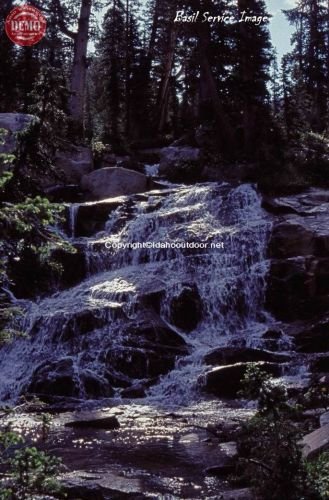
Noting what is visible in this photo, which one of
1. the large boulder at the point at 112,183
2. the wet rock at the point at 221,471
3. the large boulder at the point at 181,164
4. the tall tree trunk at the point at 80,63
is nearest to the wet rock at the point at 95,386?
the wet rock at the point at 221,471

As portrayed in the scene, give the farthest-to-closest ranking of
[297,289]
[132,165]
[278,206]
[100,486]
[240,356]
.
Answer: [132,165], [278,206], [297,289], [240,356], [100,486]

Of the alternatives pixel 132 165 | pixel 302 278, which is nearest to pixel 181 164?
pixel 132 165

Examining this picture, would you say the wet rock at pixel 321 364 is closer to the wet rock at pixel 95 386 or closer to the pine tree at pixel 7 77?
the wet rock at pixel 95 386

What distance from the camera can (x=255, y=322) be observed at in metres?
17.5

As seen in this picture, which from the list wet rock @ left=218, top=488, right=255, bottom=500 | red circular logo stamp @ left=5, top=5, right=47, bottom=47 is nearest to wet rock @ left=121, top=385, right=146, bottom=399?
wet rock @ left=218, top=488, right=255, bottom=500

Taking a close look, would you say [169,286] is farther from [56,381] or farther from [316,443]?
[316,443]

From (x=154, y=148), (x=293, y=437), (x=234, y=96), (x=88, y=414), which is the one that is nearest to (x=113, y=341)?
(x=88, y=414)

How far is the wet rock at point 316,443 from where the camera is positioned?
7050 mm

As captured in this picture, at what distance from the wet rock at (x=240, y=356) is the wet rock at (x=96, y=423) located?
12.9ft

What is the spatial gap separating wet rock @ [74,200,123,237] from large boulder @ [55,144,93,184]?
3.80 m

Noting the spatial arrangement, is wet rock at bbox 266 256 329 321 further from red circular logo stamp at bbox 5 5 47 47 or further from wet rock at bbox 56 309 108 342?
red circular logo stamp at bbox 5 5 47 47

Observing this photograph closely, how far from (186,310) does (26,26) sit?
55.0ft

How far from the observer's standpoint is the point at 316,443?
733cm

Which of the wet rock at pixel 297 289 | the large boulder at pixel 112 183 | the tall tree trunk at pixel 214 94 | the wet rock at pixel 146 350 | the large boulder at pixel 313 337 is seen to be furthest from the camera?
the tall tree trunk at pixel 214 94
